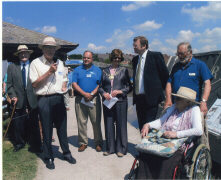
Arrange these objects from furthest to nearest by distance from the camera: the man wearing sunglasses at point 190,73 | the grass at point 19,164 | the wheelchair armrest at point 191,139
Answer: the grass at point 19,164
the man wearing sunglasses at point 190,73
the wheelchair armrest at point 191,139

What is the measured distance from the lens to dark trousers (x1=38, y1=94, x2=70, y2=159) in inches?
146

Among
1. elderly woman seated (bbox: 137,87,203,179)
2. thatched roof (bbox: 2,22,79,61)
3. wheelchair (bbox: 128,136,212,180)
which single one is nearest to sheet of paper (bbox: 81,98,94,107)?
elderly woman seated (bbox: 137,87,203,179)

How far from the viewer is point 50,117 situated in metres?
3.79

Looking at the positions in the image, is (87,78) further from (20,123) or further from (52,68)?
(20,123)

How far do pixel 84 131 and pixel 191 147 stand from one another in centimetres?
241

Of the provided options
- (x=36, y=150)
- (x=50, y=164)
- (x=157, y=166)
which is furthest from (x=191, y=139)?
(x=36, y=150)

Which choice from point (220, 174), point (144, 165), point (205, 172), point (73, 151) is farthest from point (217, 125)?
point (73, 151)

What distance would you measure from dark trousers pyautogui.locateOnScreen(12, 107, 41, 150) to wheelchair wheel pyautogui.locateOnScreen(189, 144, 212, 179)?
3197 millimetres

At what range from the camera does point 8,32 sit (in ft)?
29.1

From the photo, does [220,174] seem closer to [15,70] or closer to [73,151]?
[73,151]

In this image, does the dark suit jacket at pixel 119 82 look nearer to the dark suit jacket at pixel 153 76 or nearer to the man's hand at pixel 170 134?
the dark suit jacket at pixel 153 76

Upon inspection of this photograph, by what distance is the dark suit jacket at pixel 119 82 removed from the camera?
4238 mm

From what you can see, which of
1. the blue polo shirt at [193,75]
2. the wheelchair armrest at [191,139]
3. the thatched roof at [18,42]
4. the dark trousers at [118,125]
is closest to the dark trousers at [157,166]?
the wheelchair armrest at [191,139]

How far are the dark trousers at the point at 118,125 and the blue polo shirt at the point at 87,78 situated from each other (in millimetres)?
509
